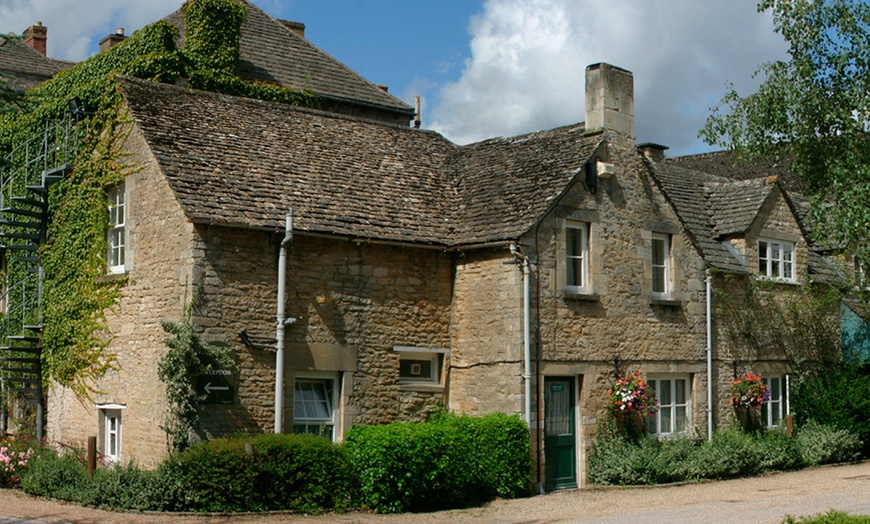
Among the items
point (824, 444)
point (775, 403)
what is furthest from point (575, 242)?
point (824, 444)

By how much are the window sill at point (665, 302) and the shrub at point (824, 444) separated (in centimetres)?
452

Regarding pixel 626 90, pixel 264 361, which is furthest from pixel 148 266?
pixel 626 90

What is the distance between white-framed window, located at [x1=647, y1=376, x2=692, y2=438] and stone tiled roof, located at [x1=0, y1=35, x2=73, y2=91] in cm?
2105

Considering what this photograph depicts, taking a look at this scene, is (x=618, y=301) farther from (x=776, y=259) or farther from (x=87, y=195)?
(x=87, y=195)

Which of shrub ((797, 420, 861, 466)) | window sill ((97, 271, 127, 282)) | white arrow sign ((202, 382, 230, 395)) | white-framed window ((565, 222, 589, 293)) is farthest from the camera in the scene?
shrub ((797, 420, 861, 466))

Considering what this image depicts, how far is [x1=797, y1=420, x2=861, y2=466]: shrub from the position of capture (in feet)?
74.9

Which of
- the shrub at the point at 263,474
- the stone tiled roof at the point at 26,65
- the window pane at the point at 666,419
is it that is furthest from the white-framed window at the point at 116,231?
the stone tiled roof at the point at 26,65

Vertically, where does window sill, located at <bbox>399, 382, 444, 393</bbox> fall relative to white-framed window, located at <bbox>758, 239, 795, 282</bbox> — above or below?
below

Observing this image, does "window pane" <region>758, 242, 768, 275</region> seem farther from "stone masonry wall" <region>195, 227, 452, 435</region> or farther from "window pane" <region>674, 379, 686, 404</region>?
"stone masonry wall" <region>195, 227, 452, 435</region>

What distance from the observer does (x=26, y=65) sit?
108ft

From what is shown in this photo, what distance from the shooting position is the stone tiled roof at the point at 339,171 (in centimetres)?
1806

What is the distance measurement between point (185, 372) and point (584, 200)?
837cm

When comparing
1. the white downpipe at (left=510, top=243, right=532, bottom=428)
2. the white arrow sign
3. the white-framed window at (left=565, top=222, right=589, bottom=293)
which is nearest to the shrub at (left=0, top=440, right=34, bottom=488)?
the white arrow sign

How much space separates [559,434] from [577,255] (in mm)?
3463
